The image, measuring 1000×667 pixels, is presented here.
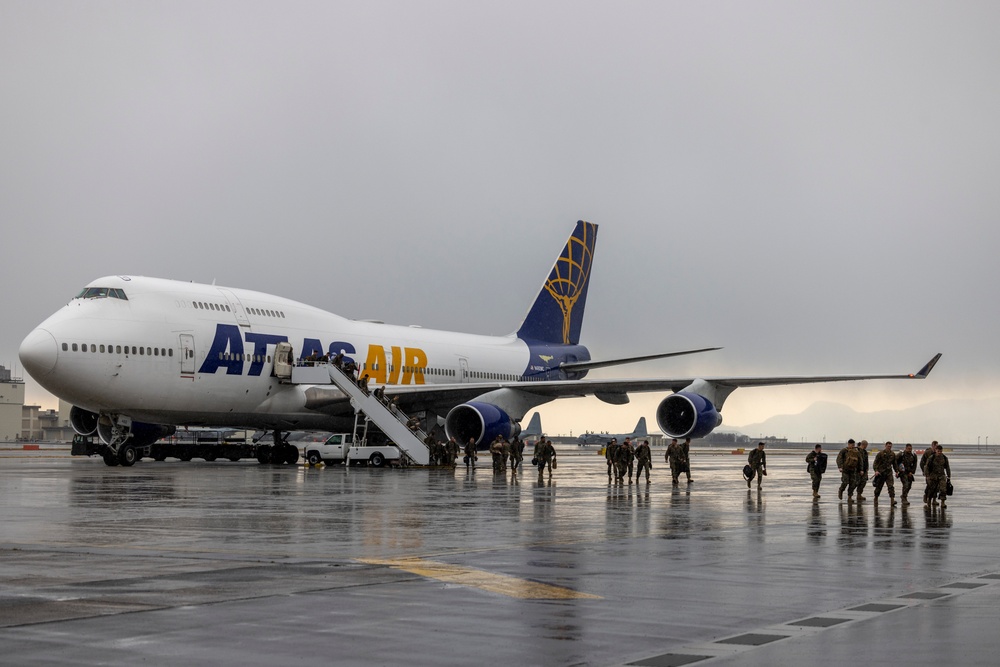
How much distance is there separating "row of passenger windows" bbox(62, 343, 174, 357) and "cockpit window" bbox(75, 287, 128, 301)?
5.44 ft

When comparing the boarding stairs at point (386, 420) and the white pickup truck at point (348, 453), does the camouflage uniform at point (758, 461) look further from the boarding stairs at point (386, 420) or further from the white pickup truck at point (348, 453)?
the white pickup truck at point (348, 453)

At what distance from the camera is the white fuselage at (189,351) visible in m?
31.6

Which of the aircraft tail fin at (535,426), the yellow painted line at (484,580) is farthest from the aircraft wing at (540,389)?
the aircraft tail fin at (535,426)

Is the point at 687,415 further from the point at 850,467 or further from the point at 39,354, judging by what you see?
the point at 39,354

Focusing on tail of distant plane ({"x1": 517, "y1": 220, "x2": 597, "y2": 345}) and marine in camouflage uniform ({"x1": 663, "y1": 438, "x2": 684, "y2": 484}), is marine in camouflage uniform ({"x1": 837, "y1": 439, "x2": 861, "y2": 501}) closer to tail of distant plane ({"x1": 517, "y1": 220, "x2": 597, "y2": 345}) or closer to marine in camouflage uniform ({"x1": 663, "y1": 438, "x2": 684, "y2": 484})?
marine in camouflage uniform ({"x1": 663, "y1": 438, "x2": 684, "y2": 484})

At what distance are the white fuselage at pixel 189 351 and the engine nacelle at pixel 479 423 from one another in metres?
4.50

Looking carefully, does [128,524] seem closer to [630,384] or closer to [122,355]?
[122,355]

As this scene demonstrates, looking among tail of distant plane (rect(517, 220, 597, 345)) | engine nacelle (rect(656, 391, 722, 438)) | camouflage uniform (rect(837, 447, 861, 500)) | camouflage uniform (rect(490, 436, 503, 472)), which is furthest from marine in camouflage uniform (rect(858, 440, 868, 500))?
tail of distant plane (rect(517, 220, 597, 345))

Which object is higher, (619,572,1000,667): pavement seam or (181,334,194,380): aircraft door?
(181,334,194,380): aircraft door

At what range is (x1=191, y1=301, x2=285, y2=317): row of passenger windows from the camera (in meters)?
34.8

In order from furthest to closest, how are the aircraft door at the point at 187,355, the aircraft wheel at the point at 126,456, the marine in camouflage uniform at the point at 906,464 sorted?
1. the aircraft wheel at the point at 126,456
2. the aircraft door at the point at 187,355
3. the marine in camouflage uniform at the point at 906,464

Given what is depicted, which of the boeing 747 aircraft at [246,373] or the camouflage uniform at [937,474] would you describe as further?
the boeing 747 aircraft at [246,373]

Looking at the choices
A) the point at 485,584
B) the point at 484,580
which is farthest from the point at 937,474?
the point at 485,584

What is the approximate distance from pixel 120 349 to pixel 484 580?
24.3 m
